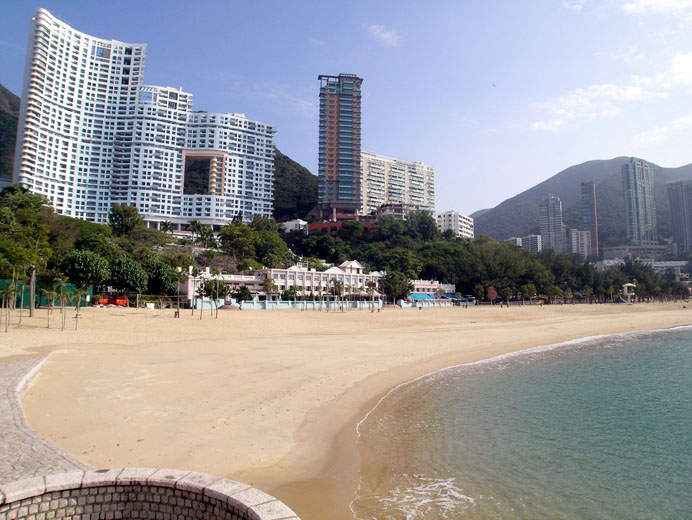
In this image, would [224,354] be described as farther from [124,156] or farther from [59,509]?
[124,156]

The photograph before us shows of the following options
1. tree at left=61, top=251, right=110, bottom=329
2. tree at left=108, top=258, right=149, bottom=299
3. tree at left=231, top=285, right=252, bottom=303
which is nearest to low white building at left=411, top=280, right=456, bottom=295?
tree at left=231, top=285, right=252, bottom=303

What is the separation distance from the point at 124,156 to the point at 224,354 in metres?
130

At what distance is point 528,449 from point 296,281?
210 feet

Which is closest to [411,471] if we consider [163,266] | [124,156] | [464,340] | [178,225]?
[464,340]

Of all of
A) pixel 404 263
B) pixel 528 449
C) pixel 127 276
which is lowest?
pixel 528 449

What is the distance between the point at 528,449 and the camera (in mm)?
9578

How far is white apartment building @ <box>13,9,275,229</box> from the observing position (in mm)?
116000

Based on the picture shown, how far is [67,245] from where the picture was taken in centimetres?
5150

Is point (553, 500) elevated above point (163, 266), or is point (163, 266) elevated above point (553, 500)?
point (163, 266)

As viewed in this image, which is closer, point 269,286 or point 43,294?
point 43,294

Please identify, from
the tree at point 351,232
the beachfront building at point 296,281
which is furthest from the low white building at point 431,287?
the tree at point 351,232

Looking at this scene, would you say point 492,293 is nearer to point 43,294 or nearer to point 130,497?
point 43,294

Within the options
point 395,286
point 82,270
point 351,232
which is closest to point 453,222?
point 351,232

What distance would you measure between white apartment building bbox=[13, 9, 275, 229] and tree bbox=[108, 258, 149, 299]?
265 feet
